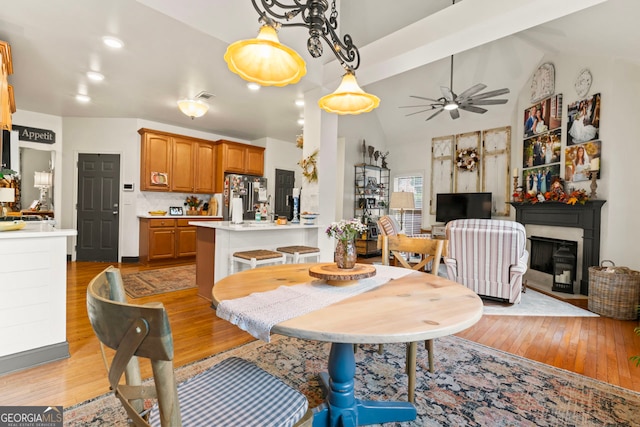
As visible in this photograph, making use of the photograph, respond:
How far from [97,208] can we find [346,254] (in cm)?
595

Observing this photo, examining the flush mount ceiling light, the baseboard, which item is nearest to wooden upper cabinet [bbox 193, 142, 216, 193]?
the baseboard

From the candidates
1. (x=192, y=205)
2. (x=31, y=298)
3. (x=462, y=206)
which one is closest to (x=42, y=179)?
(x=192, y=205)

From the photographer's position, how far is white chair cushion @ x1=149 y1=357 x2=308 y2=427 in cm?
89

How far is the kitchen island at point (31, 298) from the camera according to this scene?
191cm

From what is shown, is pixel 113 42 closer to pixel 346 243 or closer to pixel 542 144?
pixel 346 243

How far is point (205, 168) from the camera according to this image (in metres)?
6.41

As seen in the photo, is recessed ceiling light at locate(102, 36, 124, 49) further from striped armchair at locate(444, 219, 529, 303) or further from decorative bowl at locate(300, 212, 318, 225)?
striped armchair at locate(444, 219, 529, 303)

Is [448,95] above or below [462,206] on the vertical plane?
above

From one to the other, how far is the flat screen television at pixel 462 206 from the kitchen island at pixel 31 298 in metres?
6.43

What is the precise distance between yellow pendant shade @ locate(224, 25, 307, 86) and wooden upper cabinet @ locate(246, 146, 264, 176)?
201 inches

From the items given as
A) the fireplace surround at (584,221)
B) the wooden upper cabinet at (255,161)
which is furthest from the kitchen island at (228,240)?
the fireplace surround at (584,221)

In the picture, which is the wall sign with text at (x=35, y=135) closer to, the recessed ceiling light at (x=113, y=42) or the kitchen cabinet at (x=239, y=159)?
the kitchen cabinet at (x=239, y=159)

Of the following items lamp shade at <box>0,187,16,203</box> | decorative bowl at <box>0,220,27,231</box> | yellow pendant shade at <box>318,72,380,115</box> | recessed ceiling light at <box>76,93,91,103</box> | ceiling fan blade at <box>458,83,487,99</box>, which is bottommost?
decorative bowl at <box>0,220,27,231</box>

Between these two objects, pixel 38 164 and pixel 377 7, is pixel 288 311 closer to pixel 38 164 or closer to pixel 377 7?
pixel 377 7
